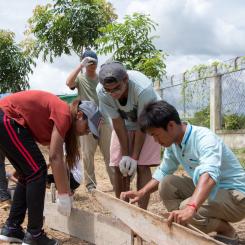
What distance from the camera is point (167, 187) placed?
10.7 feet

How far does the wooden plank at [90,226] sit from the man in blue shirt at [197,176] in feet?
0.83

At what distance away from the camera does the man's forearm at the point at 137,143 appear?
11.7 feet

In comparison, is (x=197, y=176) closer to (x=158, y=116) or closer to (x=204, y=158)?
(x=204, y=158)

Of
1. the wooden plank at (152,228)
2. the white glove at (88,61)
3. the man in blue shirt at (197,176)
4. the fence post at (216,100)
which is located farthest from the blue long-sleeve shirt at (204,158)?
the fence post at (216,100)

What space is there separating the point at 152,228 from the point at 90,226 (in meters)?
0.91

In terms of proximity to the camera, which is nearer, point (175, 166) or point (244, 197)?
point (244, 197)

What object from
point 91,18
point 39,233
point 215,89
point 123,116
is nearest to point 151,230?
point 39,233

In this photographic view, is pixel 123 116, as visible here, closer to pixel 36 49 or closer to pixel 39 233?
pixel 39 233

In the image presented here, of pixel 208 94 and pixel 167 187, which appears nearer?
pixel 167 187

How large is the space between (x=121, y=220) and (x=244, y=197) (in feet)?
2.57

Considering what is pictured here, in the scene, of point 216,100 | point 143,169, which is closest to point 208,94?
point 216,100

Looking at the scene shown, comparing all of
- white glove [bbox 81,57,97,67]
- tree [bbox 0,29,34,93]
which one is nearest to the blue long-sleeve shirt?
white glove [bbox 81,57,97,67]

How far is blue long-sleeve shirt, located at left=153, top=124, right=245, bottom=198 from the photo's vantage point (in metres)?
2.65

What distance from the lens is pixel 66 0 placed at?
397 inches
